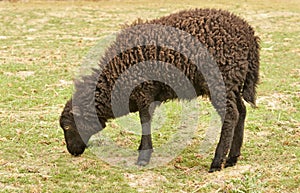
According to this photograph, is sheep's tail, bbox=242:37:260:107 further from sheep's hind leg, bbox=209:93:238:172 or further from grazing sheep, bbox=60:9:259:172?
sheep's hind leg, bbox=209:93:238:172

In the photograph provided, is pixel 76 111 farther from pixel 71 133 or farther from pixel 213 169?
pixel 213 169

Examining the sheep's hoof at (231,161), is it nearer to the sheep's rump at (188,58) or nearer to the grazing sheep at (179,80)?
the grazing sheep at (179,80)

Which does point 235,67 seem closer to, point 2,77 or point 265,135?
point 265,135

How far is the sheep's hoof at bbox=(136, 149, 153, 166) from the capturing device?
7.00 meters

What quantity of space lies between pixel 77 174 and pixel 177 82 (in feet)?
5.58

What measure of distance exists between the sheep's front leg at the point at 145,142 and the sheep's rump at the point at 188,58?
19 centimetres

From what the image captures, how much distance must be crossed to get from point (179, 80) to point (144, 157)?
1202 mm

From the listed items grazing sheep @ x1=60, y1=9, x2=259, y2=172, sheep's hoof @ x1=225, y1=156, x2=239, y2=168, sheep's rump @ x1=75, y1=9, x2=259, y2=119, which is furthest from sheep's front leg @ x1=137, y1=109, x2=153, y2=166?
sheep's hoof @ x1=225, y1=156, x2=239, y2=168

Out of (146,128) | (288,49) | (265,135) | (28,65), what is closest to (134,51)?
(146,128)

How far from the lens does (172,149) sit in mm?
7754

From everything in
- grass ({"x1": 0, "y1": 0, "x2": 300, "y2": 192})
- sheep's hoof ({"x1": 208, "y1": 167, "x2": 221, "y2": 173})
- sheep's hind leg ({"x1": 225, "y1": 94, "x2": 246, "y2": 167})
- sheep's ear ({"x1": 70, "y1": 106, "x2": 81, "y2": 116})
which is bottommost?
grass ({"x1": 0, "y1": 0, "x2": 300, "y2": 192})

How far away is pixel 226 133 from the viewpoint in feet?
21.7

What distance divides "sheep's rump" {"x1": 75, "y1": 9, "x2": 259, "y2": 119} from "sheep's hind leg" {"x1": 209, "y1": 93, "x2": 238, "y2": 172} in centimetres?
23

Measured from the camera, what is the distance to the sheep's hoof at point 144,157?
7.00m
